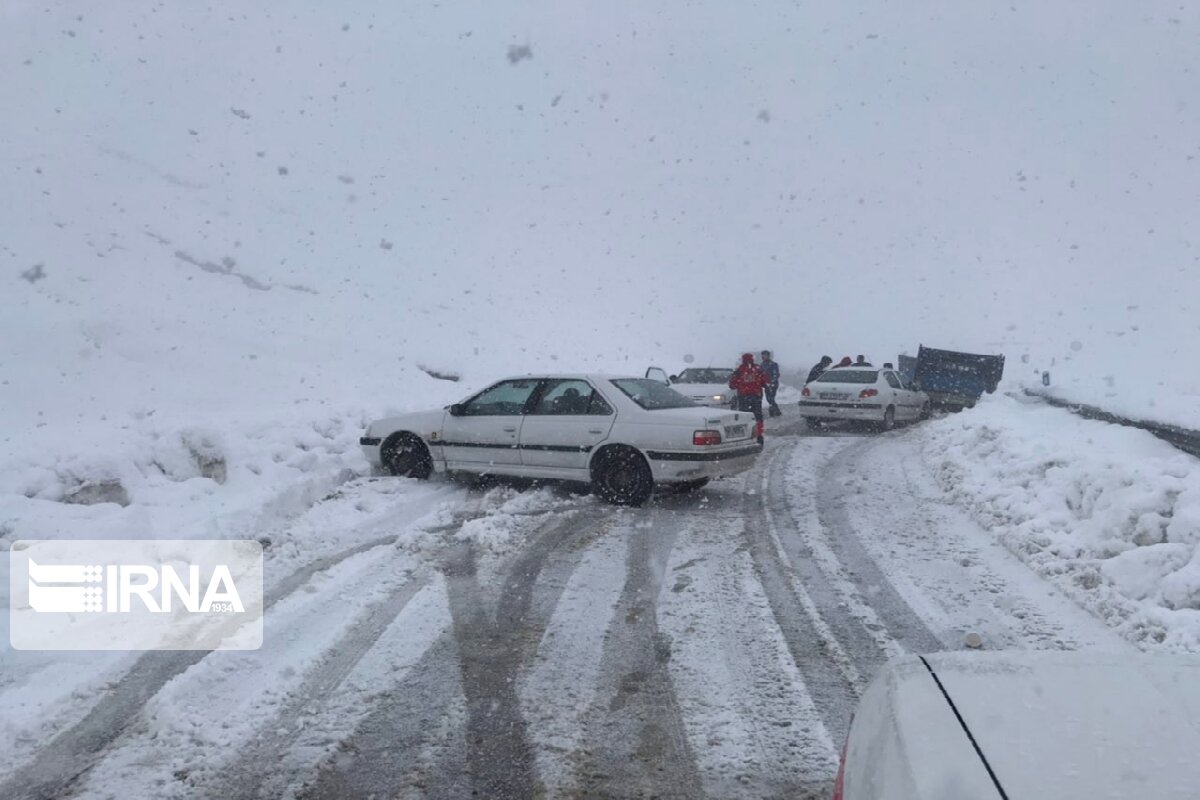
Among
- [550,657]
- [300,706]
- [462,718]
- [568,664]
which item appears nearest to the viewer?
[462,718]

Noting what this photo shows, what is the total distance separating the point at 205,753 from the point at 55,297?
1457 centimetres

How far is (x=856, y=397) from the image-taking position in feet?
57.3

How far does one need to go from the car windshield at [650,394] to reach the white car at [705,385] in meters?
6.21

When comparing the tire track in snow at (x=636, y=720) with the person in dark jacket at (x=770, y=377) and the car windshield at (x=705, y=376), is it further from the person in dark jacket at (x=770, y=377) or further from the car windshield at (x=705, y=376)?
the person in dark jacket at (x=770, y=377)

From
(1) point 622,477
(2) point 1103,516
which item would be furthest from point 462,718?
(2) point 1103,516

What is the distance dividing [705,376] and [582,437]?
10.00 m

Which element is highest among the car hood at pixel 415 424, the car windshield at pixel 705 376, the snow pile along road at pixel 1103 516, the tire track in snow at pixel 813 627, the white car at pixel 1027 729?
the car windshield at pixel 705 376

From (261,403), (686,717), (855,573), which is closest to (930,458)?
(855,573)

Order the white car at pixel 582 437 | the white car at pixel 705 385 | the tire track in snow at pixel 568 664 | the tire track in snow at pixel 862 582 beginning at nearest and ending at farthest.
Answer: the tire track in snow at pixel 568 664 → the tire track in snow at pixel 862 582 → the white car at pixel 582 437 → the white car at pixel 705 385

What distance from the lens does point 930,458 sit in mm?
12695

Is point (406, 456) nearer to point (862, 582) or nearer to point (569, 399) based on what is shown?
point (569, 399)

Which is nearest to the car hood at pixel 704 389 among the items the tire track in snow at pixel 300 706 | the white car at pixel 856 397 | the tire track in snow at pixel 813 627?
the white car at pixel 856 397

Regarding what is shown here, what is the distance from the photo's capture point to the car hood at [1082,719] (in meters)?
1.65

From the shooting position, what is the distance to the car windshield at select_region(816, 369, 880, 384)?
1788 cm
